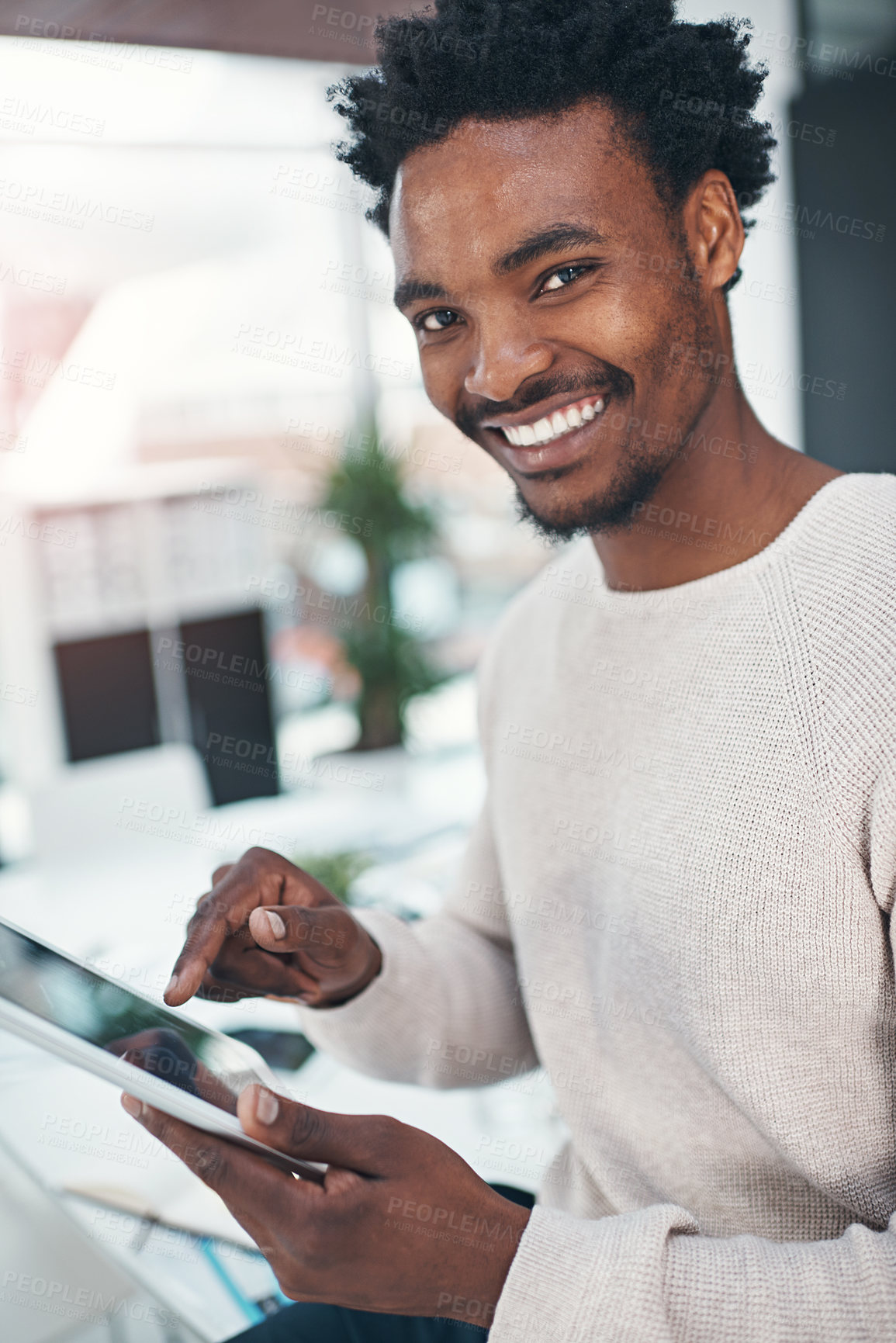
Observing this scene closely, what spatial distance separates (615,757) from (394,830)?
1.89m

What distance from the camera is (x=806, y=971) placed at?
0.84m

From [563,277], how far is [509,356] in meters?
0.08

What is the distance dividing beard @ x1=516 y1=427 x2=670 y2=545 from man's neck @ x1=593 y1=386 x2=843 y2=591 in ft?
0.05

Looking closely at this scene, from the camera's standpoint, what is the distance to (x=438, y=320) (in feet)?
3.18

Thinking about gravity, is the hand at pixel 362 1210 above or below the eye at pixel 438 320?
below

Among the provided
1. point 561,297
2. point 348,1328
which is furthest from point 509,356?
point 348,1328

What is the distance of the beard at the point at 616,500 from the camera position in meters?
0.96

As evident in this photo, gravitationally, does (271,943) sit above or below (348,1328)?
above

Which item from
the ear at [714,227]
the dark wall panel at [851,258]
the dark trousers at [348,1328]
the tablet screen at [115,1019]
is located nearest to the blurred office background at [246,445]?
the dark wall panel at [851,258]

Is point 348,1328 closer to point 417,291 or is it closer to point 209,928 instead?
point 209,928

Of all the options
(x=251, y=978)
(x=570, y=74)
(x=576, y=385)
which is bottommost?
(x=251, y=978)

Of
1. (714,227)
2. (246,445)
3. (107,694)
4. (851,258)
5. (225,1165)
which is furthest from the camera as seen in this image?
(246,445)

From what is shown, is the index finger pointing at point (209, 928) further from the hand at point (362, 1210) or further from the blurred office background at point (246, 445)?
the blurred office background at point (246, 445)

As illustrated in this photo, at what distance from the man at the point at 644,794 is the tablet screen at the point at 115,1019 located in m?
0.06
